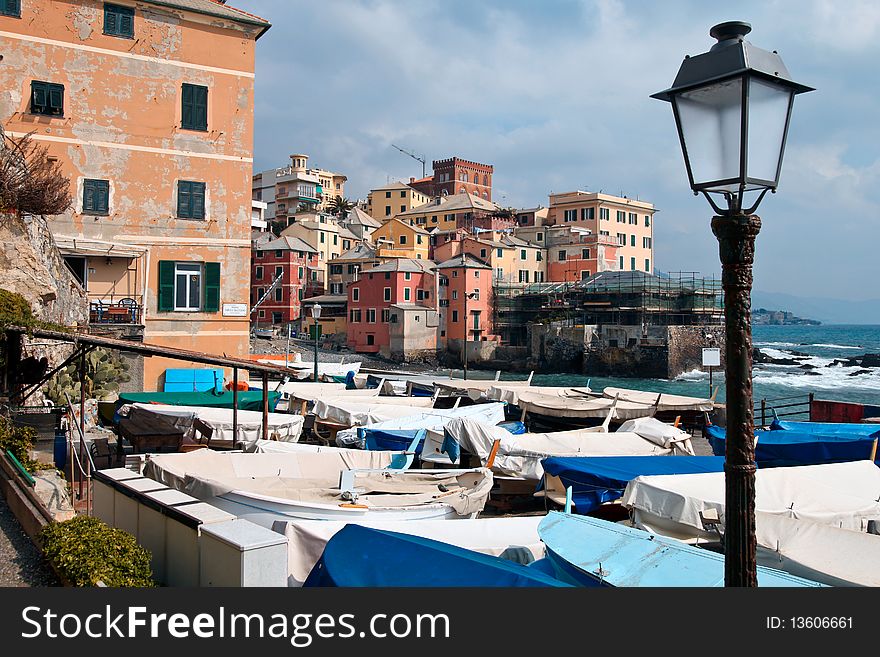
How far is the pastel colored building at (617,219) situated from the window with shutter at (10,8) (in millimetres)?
Result: 84388

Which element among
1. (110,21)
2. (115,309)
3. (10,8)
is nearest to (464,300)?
(110,21)

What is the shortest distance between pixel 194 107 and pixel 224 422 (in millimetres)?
15381

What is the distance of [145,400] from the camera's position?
23.7 meters

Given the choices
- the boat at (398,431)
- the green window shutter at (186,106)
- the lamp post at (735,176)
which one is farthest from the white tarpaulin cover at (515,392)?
the lamp post at (735,176)

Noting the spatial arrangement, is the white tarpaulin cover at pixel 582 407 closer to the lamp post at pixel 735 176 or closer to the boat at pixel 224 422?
the boat at pixel 224 422

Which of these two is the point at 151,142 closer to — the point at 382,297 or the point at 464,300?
the point at 382,297

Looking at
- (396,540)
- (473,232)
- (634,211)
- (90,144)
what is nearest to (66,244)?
(90,144)

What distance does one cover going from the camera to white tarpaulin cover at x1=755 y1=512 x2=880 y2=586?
25.9 feet

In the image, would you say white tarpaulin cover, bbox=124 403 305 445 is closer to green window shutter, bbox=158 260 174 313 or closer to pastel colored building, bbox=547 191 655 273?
green window shutter, bbox=158 260 174 313

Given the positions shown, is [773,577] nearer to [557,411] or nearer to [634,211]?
[557,411]

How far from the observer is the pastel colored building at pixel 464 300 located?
85.2m

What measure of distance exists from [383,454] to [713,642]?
10.5m

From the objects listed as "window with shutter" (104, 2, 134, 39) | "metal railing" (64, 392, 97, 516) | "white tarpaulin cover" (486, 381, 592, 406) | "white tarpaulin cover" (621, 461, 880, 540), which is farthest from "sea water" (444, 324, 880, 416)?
"metal railing" (64, 392, 97, 516)

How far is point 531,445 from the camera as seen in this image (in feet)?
58.9
